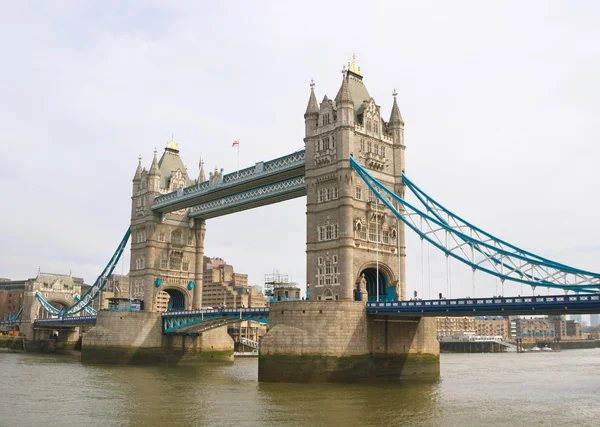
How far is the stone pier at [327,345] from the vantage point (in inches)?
1881

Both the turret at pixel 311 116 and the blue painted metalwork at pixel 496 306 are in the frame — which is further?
the turret at pixel 311 116

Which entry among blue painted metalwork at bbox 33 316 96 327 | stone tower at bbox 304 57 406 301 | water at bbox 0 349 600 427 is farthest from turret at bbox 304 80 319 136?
blue painted metalwork at bbox 33 316 96 327

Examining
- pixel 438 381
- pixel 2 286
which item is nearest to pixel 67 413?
pixel 438 381

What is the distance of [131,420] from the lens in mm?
32156

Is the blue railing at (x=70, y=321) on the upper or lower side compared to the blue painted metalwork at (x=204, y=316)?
lower

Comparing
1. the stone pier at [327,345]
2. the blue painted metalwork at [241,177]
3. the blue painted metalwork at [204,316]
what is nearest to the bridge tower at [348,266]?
the stone pier at [327,345]

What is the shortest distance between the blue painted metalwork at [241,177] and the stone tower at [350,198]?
3.82 m

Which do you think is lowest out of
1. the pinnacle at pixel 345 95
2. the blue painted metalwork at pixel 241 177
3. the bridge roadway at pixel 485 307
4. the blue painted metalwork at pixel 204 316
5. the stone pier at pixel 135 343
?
the stone pier at pixel 135 343

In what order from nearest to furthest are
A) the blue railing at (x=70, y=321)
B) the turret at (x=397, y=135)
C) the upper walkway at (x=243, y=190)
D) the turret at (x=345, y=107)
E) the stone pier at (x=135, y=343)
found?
the turret at (x=345, y=107) → the turret at (x=397, y=135) → the upper walkway at (x=243, y=190) → the stone pier at (x=135, y=343) → the blue railing at (x=70, y=321)

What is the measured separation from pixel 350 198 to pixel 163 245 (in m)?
35.7

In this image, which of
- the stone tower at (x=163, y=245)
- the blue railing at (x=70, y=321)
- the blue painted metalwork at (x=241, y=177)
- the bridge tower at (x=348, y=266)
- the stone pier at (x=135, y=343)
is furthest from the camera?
the blue railing at (x=70, y=321)

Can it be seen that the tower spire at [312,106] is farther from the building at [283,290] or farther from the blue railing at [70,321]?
the blue railing at [70,321]

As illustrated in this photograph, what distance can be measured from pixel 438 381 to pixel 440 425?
2236 centimetres

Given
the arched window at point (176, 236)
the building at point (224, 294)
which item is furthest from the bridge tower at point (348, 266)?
the building at point (224, 294)
